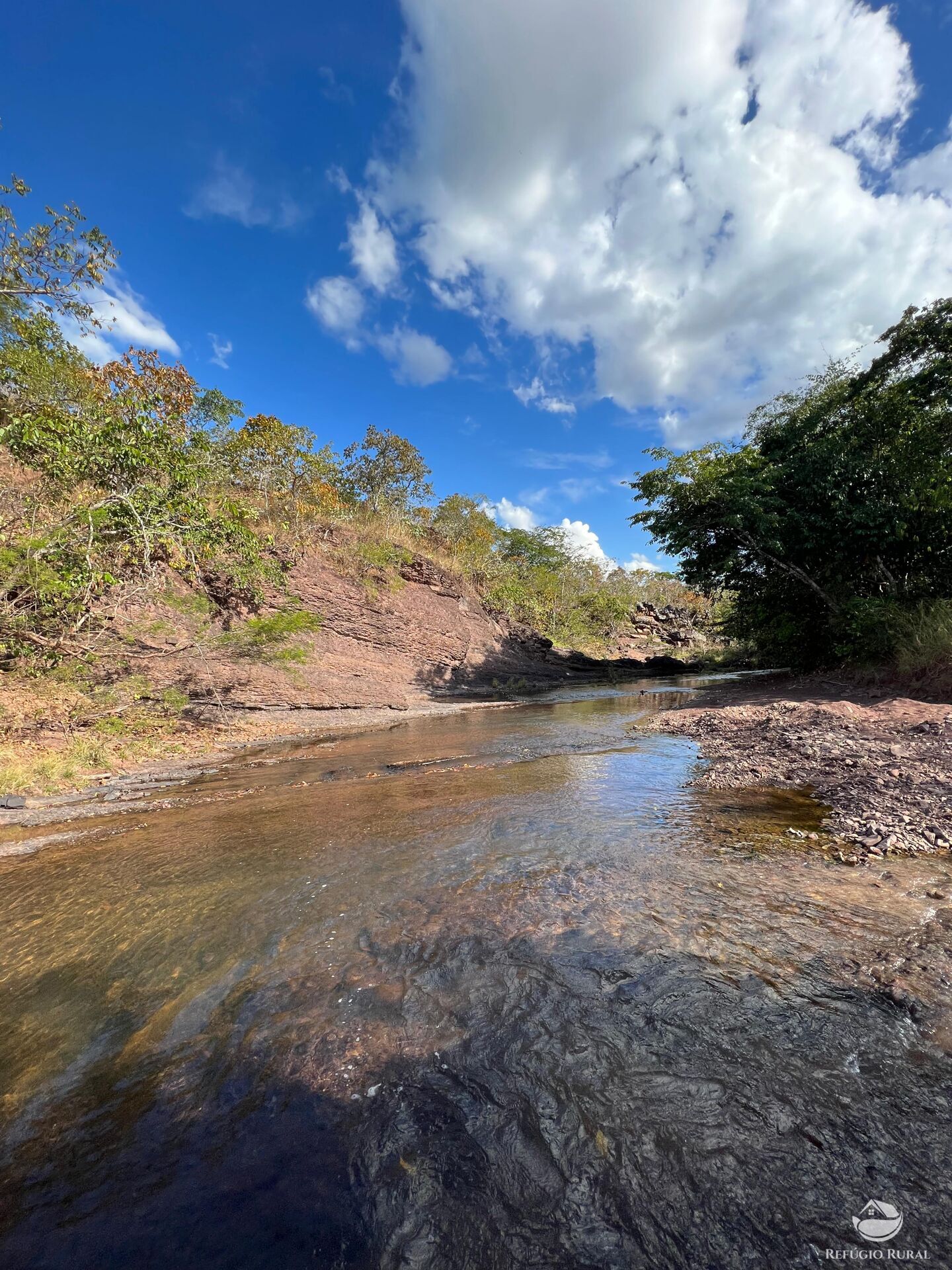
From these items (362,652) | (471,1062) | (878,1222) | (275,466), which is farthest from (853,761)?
(275,466)

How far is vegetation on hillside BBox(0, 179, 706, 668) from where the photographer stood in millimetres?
8016

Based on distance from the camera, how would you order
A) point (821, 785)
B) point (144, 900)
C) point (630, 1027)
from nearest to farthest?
point (630, 1027)
point (144, 900)
point (821, 785)

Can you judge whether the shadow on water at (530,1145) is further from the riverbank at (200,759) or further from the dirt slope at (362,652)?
the dirt slope at (362,652)

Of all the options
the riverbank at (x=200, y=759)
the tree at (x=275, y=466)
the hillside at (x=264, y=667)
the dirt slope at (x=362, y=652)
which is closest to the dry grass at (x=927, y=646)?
the riverbank at (x=200, y=759)

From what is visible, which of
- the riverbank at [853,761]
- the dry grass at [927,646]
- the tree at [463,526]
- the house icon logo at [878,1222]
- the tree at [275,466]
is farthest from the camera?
the tree at [463,526]

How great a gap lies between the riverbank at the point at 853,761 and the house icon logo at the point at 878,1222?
2697 millimetres

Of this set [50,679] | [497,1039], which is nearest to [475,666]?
[50,679]

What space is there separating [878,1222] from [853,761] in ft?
18.1

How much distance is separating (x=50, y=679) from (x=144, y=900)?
279 inches

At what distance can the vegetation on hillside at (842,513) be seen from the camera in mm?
11273

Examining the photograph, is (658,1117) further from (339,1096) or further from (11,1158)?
(11,1158)

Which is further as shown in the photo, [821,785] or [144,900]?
[821,785]

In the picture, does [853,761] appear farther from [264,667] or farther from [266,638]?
[264,667]

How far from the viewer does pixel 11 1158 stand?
1.78 metres
